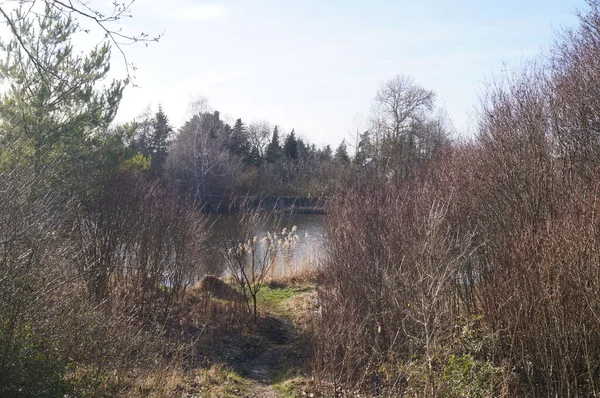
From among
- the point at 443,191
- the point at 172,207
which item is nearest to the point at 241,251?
the point at 172,207

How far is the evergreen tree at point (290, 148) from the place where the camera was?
53.2m

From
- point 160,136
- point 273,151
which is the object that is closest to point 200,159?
point 160,136

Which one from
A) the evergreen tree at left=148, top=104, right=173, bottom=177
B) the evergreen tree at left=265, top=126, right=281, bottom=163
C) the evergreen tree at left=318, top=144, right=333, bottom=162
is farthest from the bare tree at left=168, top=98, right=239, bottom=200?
the evergreen tree at left=318, top=144, right=333, bottom=162

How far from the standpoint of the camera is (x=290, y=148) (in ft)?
176

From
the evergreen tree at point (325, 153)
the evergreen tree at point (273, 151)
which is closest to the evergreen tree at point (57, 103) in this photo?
the evergreen tree at point (273, 151)

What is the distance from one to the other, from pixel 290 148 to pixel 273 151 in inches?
80.4

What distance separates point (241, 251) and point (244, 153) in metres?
35.0

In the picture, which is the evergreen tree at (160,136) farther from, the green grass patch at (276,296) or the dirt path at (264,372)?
the dirt path at (264,372)

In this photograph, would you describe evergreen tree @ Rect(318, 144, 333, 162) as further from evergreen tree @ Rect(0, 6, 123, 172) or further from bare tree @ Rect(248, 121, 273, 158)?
evergreen tree @ Rect(0, 6, 123, 172)

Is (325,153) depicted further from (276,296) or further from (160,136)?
(276,296)

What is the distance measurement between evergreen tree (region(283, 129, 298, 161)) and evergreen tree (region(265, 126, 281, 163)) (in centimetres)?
70

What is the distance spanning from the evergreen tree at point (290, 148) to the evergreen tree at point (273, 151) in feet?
2.30

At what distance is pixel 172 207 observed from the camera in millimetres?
10977

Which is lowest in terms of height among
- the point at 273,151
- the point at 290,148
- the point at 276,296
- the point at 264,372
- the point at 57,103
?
the point at 264,372
